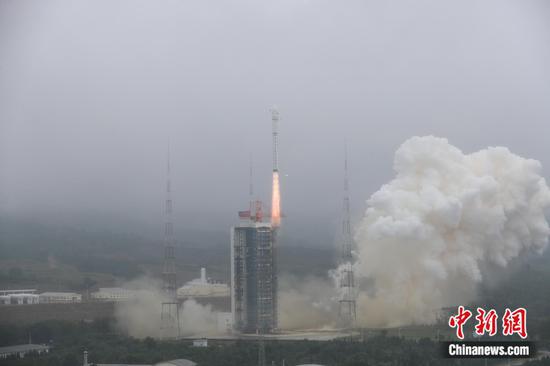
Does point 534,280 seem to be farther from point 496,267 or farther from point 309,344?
point 309,344

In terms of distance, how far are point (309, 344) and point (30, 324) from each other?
2416cm

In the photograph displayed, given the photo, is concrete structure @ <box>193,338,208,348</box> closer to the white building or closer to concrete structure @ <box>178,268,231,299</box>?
concrete structure @ <box>178,268,231,299</box>

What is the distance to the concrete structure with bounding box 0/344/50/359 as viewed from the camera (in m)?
64.4

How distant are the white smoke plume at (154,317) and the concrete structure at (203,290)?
22.1 feet

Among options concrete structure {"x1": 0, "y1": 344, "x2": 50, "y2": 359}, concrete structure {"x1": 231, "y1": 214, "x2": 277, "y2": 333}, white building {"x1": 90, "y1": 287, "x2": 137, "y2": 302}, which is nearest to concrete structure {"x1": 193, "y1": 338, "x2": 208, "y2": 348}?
concrete structure {"x1": 231, "y1": 214, "x2": 277, "y2": 333}

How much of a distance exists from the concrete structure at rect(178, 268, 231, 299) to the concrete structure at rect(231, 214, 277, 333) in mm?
13175

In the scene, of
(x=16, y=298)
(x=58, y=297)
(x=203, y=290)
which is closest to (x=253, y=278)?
(x=203, y=290)

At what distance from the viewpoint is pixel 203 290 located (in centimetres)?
8881

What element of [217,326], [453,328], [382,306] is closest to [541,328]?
[453,328]

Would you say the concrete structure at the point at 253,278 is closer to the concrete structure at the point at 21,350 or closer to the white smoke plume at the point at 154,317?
the white smoke plume at the point at 154,317

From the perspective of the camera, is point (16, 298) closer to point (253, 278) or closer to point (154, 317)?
point (154, 317)

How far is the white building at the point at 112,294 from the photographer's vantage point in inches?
3500

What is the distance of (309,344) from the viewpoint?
62.0 meters

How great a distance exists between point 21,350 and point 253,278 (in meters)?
15.1
